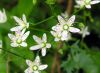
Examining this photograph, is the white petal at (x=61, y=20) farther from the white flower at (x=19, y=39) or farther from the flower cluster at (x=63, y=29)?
the white flower at (x=19, y=39)

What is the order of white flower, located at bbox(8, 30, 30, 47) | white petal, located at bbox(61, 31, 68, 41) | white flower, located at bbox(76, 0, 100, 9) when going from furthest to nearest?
white flower, located at bbox(76, 0, 100, 9) < white flower, located at bbox(8, 30, 30, 47) < white petal, located at bbox(61, 31, 68, 41)

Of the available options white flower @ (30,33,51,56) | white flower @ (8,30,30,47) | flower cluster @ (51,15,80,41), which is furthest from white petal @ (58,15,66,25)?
white flower @ (8,30,30,47)

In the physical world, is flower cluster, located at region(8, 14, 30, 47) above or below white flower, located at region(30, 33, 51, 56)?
above

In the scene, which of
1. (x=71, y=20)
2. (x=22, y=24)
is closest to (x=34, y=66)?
(x=22, y=24)

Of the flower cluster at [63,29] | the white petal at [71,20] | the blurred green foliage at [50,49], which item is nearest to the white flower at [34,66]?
the blurred green foliage at [50,49]

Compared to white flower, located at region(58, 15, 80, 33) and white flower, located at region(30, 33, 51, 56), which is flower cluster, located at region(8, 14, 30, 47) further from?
white flower, located at region(58, 15, 80, 33)

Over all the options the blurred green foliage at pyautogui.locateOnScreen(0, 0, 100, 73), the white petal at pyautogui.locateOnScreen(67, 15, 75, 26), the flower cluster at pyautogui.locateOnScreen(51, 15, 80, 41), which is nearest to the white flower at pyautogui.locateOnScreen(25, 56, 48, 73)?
the blurred green foliage at pyautogui.locateOnScreen(0, 0, 100, 73)

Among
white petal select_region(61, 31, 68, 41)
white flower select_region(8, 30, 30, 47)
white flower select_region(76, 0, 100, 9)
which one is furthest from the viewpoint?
white flower select_region(76, 0, 100, 9)

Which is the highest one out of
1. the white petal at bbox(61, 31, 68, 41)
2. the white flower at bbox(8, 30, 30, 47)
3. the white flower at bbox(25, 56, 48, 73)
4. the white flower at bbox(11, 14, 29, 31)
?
the white flower at bbox(11, 14, 29, 31)

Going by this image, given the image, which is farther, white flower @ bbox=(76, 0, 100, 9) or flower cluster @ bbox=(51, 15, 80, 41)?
white flower @ bbox=(76, 0, 100, 9)

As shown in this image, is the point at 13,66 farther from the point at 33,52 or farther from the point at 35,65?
the point at 35,65
